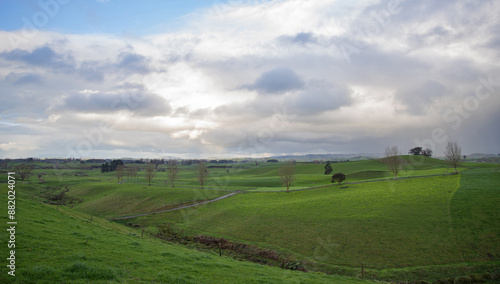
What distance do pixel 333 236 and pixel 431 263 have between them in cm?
1347

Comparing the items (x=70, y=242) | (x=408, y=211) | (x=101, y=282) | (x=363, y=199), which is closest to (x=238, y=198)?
(x=363, y=199)

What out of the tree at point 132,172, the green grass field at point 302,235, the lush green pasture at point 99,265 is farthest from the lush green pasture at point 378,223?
the tree at point 132,172

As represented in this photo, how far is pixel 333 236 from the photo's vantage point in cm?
4047

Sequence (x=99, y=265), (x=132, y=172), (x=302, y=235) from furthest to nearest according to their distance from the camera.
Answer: (x=132, y=172)
(x=302, y=235)
(x=99, y=265)

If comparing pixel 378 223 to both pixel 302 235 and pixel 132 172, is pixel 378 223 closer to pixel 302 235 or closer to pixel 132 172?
pixel 302 235

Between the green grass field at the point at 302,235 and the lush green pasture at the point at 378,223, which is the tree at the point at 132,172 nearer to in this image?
the green grass field at the point at 302,235

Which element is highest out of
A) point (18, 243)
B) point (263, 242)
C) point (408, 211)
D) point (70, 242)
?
point (18, 243)

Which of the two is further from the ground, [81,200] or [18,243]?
[18,243]

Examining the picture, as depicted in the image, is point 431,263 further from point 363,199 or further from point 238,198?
point 238,198

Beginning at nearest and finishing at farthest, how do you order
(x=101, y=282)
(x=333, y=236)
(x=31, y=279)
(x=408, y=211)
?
1. (x=31, y=279)
2. (x=101, y=282)
3. (x=333, y=236)
4. (x=408, y=211)

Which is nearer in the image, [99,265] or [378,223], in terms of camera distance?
[99,265]

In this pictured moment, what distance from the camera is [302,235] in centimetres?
4259

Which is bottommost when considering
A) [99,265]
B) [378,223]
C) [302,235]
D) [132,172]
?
[302,235]

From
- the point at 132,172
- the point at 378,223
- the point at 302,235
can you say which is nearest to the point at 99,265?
the point at 302,235
